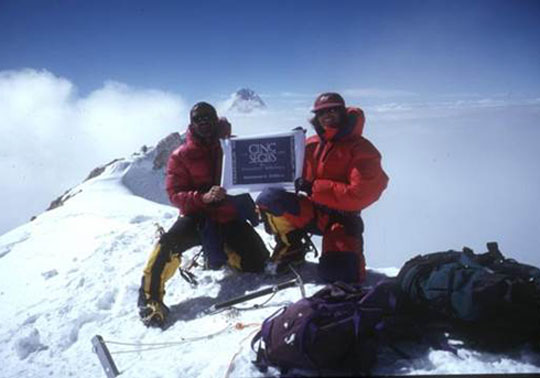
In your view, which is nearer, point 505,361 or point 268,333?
point 505,361

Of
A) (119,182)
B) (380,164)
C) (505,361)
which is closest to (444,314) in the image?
(505,361)

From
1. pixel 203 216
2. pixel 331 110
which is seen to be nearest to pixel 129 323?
pixel 203 216

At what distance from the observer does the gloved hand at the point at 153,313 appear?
4.67 meters

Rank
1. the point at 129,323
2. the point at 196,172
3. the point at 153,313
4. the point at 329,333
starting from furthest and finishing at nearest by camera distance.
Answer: the point at 196,172 → the point at 129,323 → the point at 153,313 → the point at 329,333

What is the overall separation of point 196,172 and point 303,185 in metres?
1.71

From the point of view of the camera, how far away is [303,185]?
15.6ft

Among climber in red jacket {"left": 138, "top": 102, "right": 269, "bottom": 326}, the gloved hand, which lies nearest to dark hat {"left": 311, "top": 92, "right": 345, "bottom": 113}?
climber in red jacket {"left": 138, "top": 102, "right": 269, "bottom": 326}

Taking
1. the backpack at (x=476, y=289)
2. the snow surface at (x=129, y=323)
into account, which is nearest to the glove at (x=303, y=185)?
the snow surface at (x=129, y=323)

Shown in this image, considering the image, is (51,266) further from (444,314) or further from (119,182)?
(119,182)

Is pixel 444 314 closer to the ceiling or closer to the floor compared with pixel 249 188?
closer to the floor

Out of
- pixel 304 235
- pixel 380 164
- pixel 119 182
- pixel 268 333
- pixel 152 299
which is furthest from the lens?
pixel 119 182

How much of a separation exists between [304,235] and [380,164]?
5.37 ft

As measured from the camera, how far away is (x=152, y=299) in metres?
4.86

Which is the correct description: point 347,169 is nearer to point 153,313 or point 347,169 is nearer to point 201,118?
point 201,118
